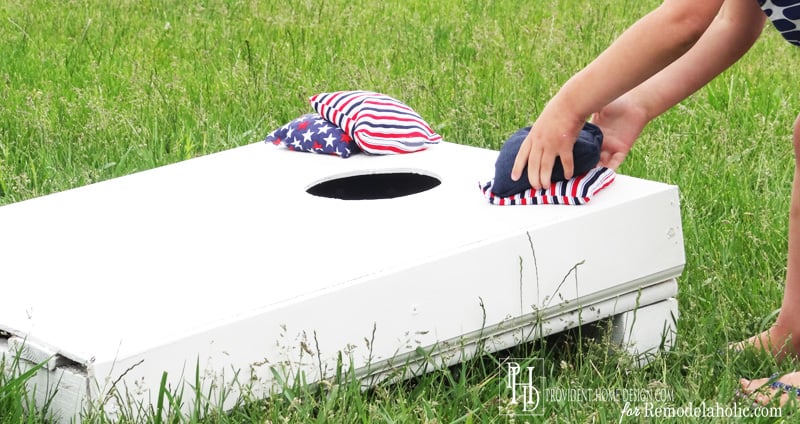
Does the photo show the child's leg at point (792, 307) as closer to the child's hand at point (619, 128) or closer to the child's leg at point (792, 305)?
the child's leg at point (792, 305)

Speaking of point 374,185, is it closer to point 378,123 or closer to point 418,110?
point 378,123

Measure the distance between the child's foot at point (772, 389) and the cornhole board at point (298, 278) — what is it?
16 cm

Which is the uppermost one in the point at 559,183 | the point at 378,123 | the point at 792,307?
the point at 378,123

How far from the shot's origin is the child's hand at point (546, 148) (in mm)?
1759

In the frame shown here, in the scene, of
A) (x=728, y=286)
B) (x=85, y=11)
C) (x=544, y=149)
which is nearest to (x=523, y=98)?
(x=728, y=286)

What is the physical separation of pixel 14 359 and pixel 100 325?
0.40ft

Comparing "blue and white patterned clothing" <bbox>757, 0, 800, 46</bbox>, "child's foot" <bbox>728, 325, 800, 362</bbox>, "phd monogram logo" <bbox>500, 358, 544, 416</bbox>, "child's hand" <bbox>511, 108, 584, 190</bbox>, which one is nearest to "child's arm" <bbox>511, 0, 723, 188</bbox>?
"child's hand" <bbox>511, 108, 584, 190</bbox>

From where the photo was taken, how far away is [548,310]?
69.2 inches

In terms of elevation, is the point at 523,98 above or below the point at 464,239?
above

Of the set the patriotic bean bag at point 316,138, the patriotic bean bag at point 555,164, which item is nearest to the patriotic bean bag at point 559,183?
the patriotic bean bag at point 555,164

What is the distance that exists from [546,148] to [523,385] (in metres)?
0.36

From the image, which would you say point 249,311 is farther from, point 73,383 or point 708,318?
point 708,318

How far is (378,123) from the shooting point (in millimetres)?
2180

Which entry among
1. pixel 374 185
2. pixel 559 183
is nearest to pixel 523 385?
pixel 559 183
